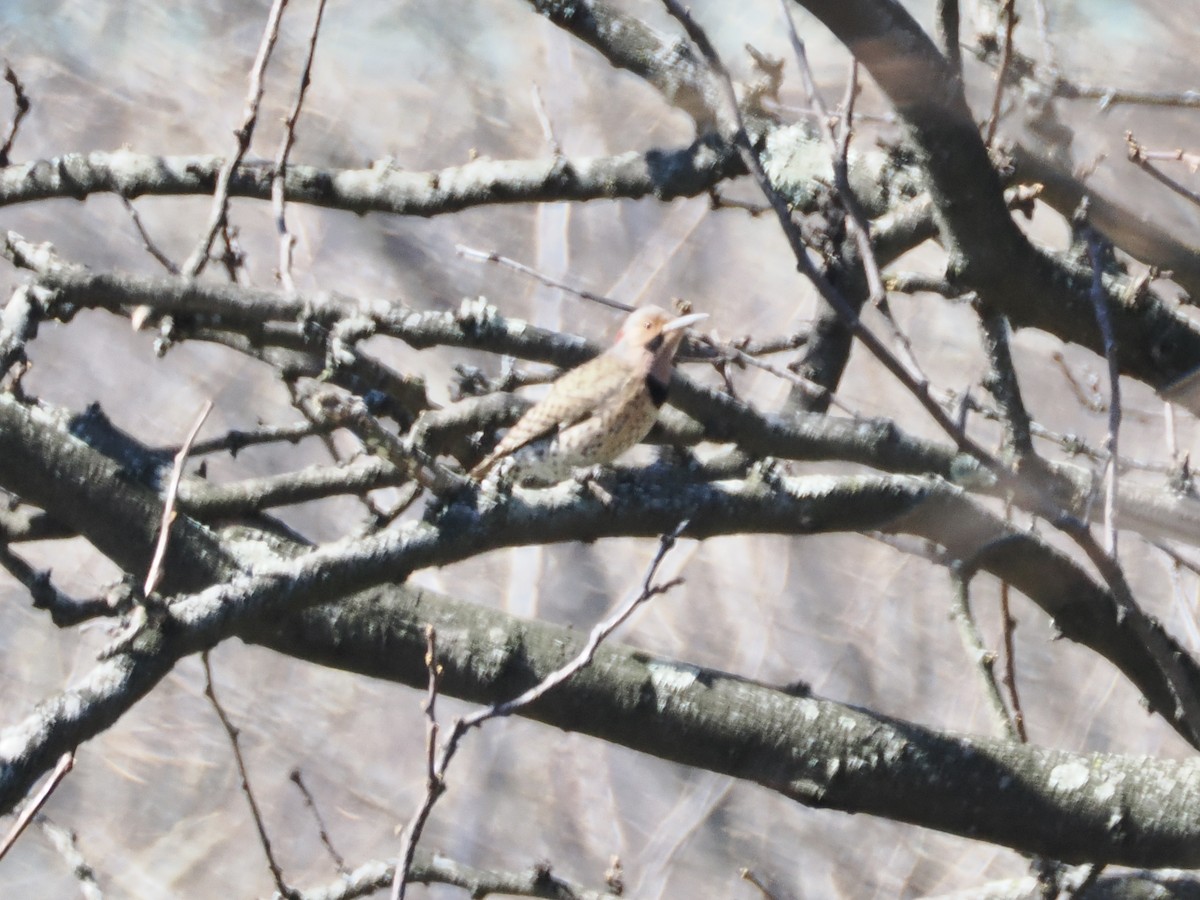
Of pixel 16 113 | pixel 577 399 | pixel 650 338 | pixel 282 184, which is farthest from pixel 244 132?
pixel 650 338

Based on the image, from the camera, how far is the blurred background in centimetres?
580

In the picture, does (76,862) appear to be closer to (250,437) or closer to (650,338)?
(250,437)

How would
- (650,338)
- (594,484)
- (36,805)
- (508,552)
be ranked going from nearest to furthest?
(36,805), (594,484), (650,338), (508,552)

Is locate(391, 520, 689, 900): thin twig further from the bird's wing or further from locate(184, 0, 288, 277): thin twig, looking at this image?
the bird's wing

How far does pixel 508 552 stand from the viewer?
643 centimetres

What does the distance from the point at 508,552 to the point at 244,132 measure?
3856 millimetres

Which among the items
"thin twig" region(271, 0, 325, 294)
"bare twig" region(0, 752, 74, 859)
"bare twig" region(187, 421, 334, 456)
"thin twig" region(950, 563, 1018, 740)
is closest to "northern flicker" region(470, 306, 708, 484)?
"bare twig" region(187, 421, 334, 456)

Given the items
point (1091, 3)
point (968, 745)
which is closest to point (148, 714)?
point (968, 745)

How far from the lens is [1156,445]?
21.4 feet

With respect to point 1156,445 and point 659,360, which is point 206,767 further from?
point 1156,445

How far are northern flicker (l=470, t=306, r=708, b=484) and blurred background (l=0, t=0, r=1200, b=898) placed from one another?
164 centimetres

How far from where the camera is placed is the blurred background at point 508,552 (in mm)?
5805

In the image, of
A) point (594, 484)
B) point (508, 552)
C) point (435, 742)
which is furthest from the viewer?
point (508, 552)

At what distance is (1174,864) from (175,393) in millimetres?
4825
